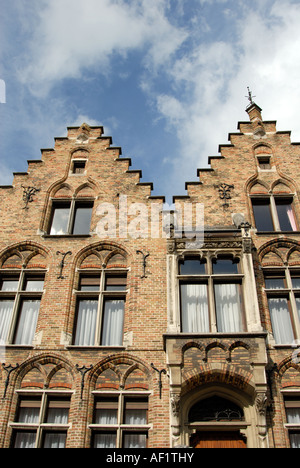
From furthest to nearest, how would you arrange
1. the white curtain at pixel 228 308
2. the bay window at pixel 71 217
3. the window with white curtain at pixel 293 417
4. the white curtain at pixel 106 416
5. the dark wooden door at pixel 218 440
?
the bay window at pixel 71 217 < the white curtain at pixel 228 308 < the white curtain at pixel 106 416 < the dark wooden door at pixel 218 440 < the window with white curtain at pixel 293 417

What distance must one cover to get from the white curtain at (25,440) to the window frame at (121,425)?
53.8 inches

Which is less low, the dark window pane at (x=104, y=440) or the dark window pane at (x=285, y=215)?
the dark window pane at (x=285, y=215)

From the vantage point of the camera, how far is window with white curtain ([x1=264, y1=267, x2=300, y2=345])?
11.8 metres

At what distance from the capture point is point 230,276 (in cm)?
1230

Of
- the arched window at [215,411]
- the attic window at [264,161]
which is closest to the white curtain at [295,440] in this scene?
the arched window at [215,411]

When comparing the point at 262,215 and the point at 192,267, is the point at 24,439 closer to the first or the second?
the point at 192,267

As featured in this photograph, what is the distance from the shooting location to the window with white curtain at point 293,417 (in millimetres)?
10328

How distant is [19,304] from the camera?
12.7m

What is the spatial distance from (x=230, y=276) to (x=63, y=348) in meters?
4.76

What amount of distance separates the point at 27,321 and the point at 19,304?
1.91ft

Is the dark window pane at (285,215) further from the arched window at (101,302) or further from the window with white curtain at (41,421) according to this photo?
the window with white curtain at (41,421)

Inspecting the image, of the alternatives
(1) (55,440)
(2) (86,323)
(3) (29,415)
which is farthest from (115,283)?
(1) (55,440)

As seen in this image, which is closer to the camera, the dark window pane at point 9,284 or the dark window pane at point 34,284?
the dark window pane at point 34,284

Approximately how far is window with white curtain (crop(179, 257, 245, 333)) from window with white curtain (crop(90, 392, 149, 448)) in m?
2.17
